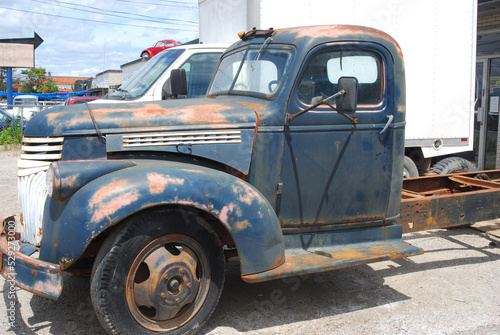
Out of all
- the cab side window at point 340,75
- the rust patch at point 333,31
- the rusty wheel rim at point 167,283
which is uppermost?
the rust patch at point 333,31

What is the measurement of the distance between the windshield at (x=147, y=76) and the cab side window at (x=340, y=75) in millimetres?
3732

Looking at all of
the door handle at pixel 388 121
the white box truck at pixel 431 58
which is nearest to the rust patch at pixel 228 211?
the door handle at pixel 388 121

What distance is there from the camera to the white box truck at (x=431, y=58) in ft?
22.0

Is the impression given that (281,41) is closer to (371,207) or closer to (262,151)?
(262,151)

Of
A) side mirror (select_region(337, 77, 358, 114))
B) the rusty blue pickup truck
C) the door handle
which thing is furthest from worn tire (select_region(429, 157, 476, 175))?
side mirror (select_region(337, 77, 358, 114))

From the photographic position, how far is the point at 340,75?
3844mm

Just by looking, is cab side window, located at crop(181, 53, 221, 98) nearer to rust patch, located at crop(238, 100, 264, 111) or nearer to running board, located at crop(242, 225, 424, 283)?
rust patch, located at crop(238, 100, 264, 111)

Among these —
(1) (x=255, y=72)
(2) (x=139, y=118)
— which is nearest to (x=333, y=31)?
(1) (x=255, y=72)

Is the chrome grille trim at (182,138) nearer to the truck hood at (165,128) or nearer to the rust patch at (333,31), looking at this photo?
the truck hood at (165,128)

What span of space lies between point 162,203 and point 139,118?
0.77 metres

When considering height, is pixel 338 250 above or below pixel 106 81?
below

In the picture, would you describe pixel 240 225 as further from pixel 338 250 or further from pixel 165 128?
pixel 338 250

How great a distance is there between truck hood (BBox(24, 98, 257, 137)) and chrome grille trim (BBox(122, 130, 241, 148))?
1.7 inches

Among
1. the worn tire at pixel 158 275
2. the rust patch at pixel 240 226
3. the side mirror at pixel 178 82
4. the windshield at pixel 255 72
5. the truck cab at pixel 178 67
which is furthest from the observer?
the truck cab at pixel 178 67
